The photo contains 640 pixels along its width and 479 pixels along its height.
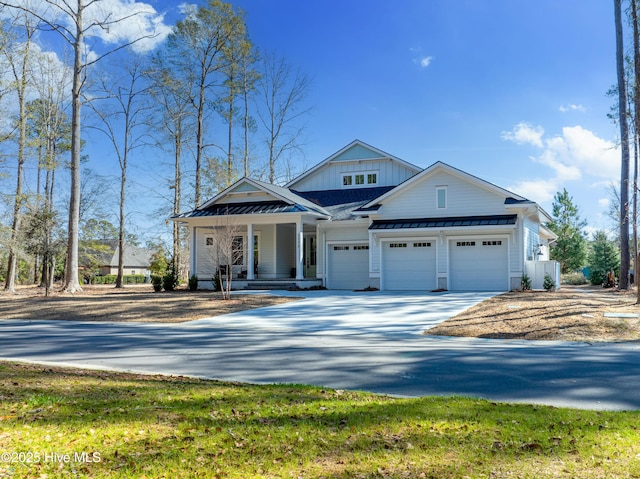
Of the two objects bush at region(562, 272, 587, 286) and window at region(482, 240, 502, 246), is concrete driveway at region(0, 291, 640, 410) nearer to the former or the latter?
window at region(482, 240, 502, 246)

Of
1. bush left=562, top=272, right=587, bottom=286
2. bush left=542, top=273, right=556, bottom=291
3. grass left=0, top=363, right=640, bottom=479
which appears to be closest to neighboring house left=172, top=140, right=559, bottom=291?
bush left=542, top=273, right=556, bottom=291

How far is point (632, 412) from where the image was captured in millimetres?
4902

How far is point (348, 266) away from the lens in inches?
977

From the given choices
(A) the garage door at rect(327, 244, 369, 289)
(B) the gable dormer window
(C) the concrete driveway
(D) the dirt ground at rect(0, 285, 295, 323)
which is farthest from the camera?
(B) the gable dormer window

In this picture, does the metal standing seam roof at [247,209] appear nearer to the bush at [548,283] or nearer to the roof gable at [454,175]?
the roof gable at [454,175]

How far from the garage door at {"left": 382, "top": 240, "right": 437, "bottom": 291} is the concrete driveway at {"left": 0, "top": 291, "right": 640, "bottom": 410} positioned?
7966mm

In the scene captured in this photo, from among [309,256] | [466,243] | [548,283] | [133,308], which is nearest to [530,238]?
[548,283]

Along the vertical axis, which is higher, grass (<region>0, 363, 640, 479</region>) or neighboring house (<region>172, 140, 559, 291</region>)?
neighboring house (<region>172, 140, 559, 291</region>)

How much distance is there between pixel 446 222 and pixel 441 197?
1.39 metres

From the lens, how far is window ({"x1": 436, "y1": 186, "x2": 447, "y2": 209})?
2262 cm

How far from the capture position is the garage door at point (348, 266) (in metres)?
24.6

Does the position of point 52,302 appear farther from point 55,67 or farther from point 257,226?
point 55,67

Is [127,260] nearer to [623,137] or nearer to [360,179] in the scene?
[360,179]

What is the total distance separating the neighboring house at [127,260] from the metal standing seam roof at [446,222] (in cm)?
4695
